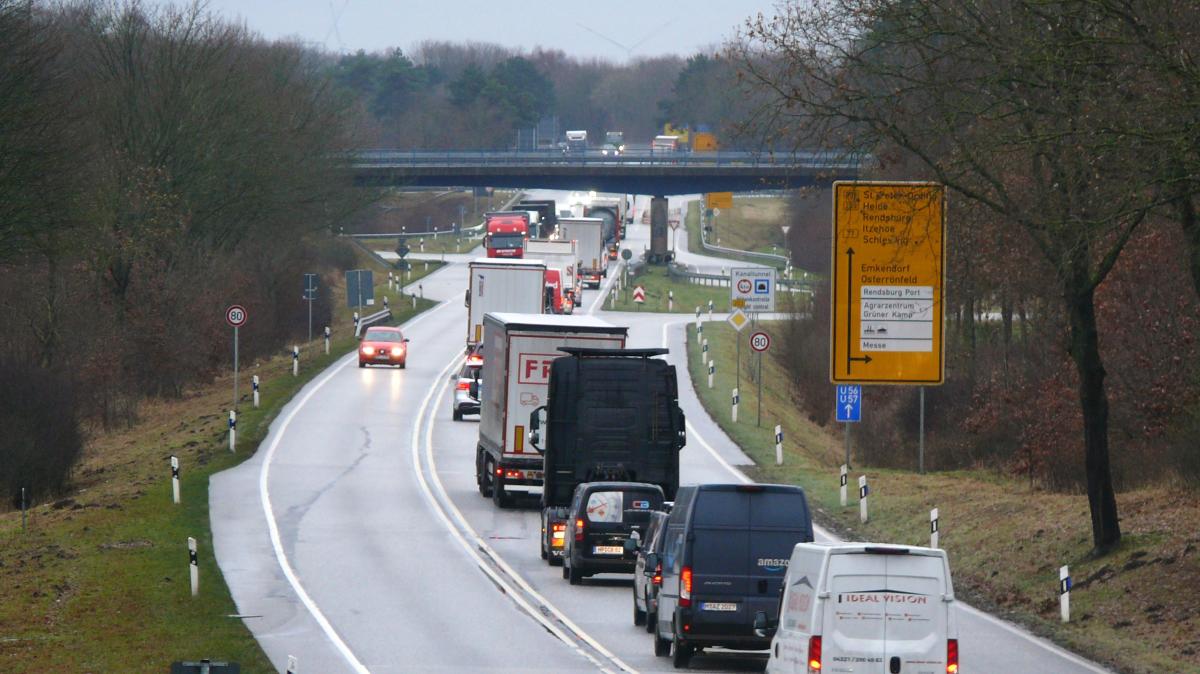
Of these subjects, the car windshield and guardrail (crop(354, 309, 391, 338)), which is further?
guardrail (crop(354, 309, 391, 338))

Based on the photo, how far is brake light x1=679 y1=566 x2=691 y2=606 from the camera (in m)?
18.8

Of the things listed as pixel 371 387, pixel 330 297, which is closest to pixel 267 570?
pixel 371 387

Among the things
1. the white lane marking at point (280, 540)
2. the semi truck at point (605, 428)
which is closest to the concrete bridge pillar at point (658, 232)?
the white lane marking at point (280, 540)

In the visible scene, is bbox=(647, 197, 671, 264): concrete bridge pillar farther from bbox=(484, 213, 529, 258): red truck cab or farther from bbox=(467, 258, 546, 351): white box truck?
bbox=(467, 258, 546, 351): white box truck

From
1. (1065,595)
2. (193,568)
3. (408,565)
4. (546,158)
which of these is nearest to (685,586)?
(1065,595)

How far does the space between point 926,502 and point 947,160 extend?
7.72 m

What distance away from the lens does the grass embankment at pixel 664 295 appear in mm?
89938

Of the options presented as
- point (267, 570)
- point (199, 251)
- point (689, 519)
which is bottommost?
point (267, 570)

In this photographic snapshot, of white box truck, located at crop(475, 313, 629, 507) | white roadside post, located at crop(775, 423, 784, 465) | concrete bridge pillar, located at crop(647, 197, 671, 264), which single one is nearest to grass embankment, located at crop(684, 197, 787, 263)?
concrete bridge pillar, located at crop(647, 197, 671, 264)

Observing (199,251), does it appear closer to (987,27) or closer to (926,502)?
(926,502)

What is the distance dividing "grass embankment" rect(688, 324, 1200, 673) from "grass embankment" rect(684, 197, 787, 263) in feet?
314

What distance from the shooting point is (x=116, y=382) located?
54.5 m

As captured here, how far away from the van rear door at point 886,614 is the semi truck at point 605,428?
16.2m

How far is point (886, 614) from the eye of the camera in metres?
14.3
